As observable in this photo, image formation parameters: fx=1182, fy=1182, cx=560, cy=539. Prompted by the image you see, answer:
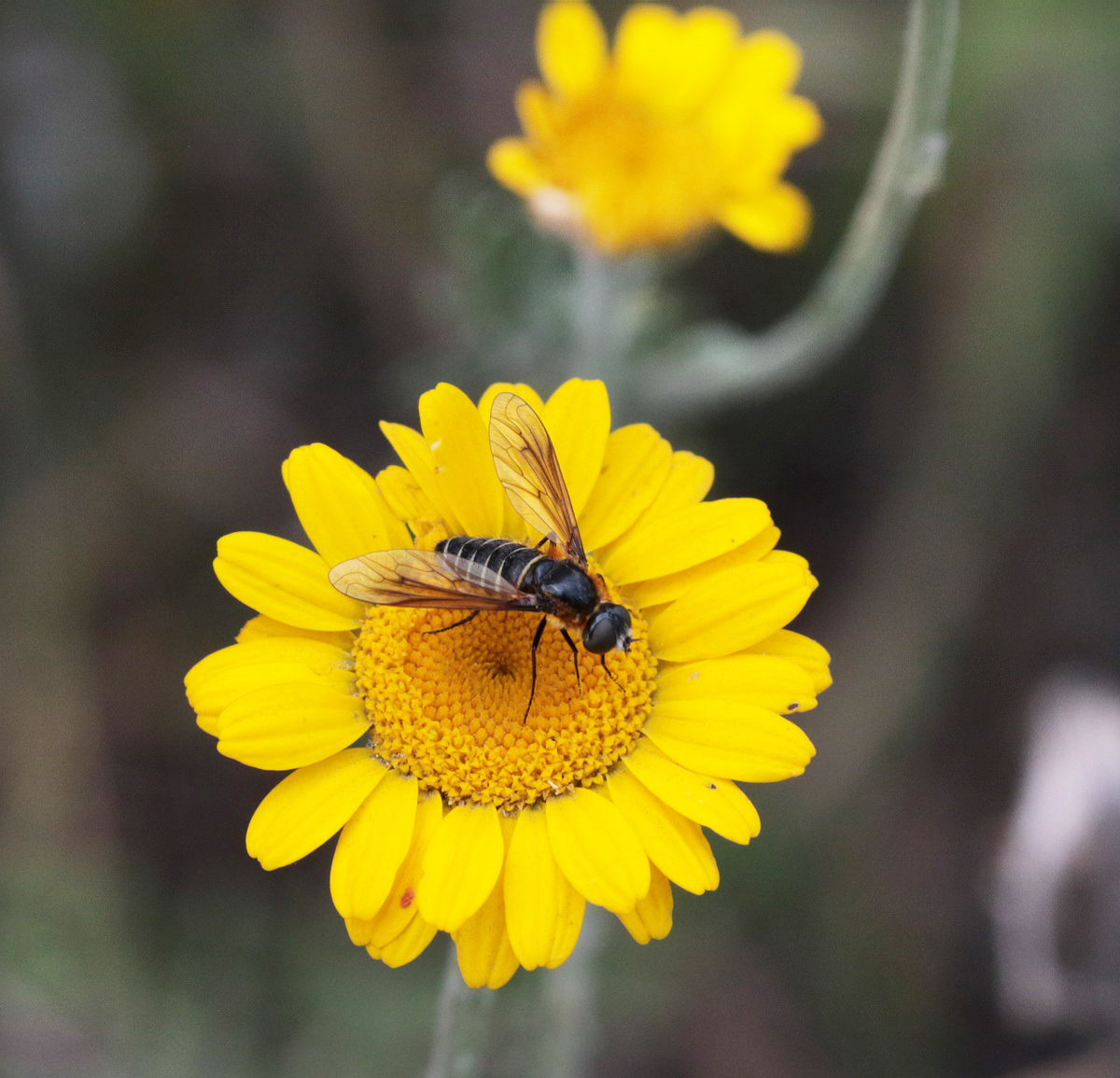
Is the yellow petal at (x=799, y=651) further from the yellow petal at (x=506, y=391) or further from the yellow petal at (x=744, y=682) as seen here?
the yellow petal at (x=506, y=391)

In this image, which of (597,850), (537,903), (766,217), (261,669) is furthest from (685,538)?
(766,217)

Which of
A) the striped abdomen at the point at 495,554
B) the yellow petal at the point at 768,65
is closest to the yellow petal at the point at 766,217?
the yellow petal at the point at 768,65

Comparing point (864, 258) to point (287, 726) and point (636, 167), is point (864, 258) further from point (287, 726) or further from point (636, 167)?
point (287, 726)

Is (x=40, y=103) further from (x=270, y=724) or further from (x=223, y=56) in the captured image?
(x=270, y=724)

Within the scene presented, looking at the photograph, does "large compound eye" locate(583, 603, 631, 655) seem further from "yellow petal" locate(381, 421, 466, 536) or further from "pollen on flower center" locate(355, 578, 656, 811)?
"yellow petal" locate(381, 421, 466, 536)

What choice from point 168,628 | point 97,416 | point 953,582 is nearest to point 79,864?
point 168,628

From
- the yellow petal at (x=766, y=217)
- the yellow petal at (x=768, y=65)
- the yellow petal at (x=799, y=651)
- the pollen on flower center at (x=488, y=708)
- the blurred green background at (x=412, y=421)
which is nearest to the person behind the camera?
the yellow petal at (x=799, y=651)

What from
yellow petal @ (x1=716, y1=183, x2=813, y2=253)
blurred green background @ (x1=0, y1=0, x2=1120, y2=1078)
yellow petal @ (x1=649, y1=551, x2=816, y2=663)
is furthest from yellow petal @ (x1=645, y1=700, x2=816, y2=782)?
blurred green background @ (x1=0, y1=0, x2=1120, y2=1078)
